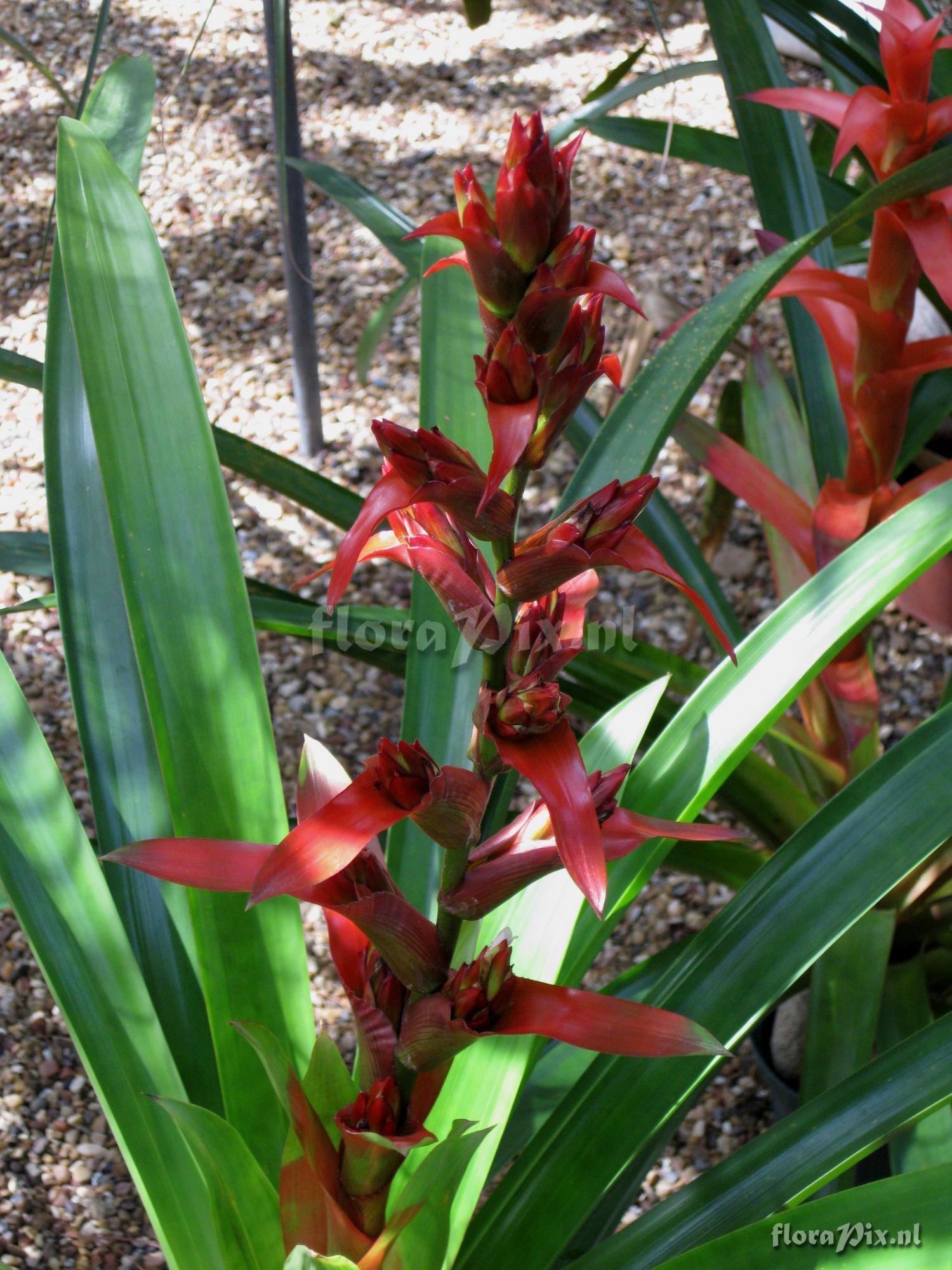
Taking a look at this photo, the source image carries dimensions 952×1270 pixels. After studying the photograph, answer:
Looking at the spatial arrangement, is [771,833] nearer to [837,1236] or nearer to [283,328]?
[837,1236]

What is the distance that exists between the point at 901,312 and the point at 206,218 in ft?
5.74

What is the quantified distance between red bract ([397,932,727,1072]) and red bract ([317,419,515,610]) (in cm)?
21

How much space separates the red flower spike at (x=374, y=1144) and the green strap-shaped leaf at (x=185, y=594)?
0.52ft

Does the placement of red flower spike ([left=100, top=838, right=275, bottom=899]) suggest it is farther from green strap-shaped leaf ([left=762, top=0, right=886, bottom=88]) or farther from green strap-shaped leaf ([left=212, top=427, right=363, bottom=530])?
green strap-shaped leaf ([left=762, top=0, right=886, bottom=88])

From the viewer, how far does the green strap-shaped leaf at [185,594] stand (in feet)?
2.38

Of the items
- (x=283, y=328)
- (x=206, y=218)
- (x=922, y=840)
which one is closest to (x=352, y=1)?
(x=206, y=218)

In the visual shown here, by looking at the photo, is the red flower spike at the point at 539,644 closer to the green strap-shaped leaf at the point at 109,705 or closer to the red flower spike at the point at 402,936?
the red flower spike at the point at 402,936

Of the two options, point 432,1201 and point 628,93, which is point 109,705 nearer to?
point 432,1201

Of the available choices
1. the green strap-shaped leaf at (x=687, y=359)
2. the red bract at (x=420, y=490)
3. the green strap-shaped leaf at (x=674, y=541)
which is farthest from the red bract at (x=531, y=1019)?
the green strap-shaped leaf at (x=674, y=541)

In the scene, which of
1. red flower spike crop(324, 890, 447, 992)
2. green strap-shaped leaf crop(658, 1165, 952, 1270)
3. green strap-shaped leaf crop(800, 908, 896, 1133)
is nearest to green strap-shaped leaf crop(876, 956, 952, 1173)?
green strap-shaped leaf crop(800, 908, 896, 1133)

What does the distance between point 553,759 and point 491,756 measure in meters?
0.05

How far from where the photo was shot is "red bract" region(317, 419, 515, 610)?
424mm

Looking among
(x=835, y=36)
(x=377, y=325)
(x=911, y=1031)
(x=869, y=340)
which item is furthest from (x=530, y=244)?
(x=835, y=36)

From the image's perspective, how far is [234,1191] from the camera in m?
0.66
